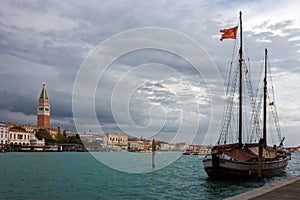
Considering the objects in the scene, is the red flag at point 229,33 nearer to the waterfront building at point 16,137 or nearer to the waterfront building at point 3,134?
the waterfront building at point 3,134

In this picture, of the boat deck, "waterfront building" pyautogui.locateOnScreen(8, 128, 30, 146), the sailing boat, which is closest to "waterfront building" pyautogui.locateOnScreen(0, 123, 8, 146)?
"waterfront building" pyautogui.locateOnScreen(8, 128, 30, 146)

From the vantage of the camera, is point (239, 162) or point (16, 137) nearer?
point (239, 162)

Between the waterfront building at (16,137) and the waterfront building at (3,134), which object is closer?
the waterfront building at (3,134)

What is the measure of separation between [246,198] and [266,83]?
1980 inches

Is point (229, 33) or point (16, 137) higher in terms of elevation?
point (229, 33)

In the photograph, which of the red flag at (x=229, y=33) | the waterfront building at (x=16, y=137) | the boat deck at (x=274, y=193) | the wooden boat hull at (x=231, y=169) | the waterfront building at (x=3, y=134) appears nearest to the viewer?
the boat deck at (x=274, y=193)

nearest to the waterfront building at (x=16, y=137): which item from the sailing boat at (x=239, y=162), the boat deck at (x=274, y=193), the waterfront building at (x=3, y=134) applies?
the waterfront building at (x=3, y=134)

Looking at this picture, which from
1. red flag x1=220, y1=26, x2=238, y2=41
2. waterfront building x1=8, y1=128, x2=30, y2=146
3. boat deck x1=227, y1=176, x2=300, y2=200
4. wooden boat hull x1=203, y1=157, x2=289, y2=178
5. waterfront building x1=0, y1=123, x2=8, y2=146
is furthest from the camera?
waterfront building x1=8, y1=128, x2=30, y2=146

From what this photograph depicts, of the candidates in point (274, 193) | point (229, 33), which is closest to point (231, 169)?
point (229, 33)

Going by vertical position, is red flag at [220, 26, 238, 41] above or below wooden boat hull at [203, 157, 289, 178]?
above

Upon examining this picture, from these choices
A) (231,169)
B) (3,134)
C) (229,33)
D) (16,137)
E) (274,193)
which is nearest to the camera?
(274,193)

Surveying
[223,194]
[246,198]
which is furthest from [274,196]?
[223,194]

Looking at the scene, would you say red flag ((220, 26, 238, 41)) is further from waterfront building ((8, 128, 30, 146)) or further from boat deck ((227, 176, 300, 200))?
waterfront building ((8, 128, 30, 146))

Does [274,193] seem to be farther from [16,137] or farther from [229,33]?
[16,137]
